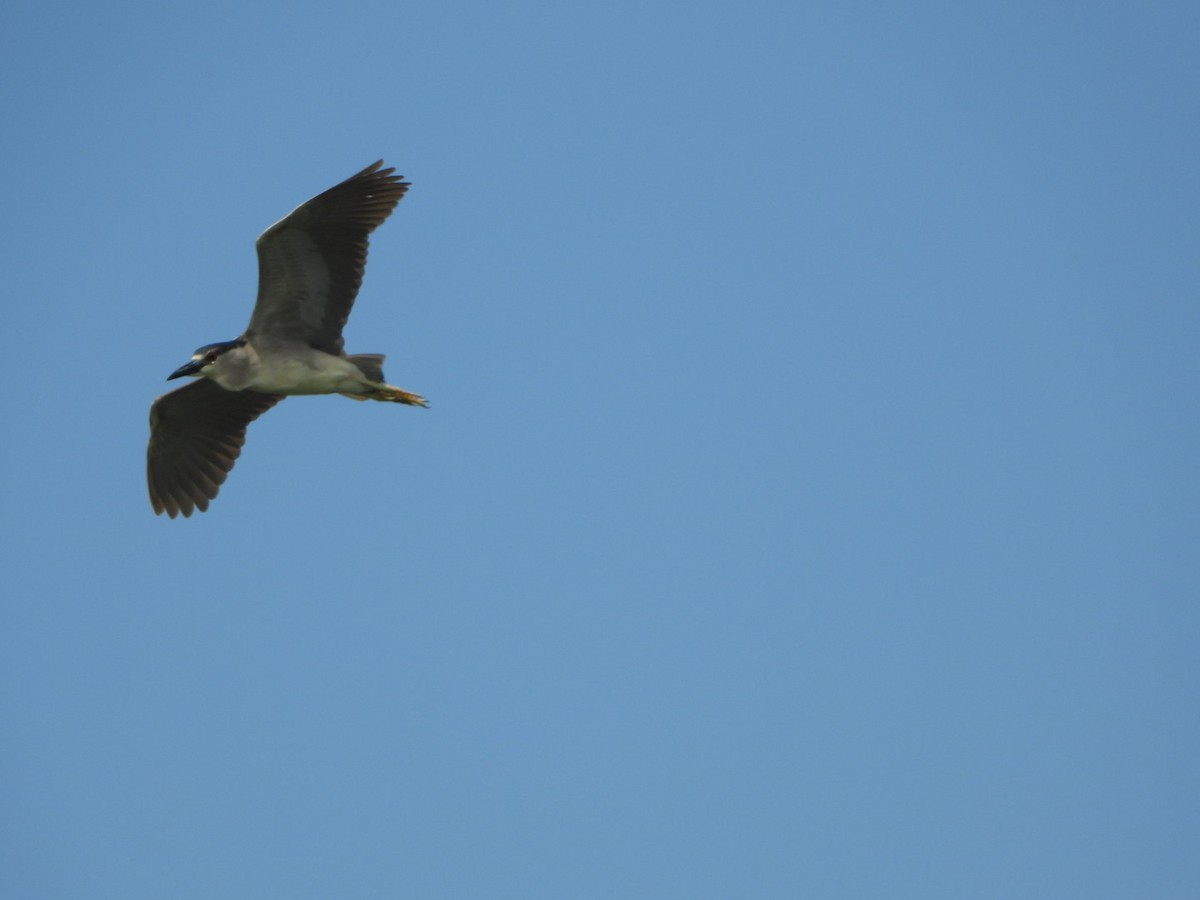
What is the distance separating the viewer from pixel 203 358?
15719 millimetres

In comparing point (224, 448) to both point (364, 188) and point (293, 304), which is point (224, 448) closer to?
point (293, 304)

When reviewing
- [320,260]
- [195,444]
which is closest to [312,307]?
[320,260]

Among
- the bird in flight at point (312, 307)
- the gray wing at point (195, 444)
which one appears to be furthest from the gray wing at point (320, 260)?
the gray wing at point (195, 444)

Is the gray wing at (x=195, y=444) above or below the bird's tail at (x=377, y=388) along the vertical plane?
below

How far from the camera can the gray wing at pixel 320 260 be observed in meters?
15.3

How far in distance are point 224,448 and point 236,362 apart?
201 cm

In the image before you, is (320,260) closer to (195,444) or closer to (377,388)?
(377,388)

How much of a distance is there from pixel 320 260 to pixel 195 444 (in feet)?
11.1

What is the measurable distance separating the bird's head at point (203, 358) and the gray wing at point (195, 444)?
1385mm

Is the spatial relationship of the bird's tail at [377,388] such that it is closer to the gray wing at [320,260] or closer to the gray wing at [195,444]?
the gray wing at [320,260]

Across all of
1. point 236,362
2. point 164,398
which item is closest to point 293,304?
point 236,362

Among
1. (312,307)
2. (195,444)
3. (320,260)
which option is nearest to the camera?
(320,260)

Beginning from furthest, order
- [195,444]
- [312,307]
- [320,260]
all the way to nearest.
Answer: [195,444], [312,307], [320,260]

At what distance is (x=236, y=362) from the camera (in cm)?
1584
